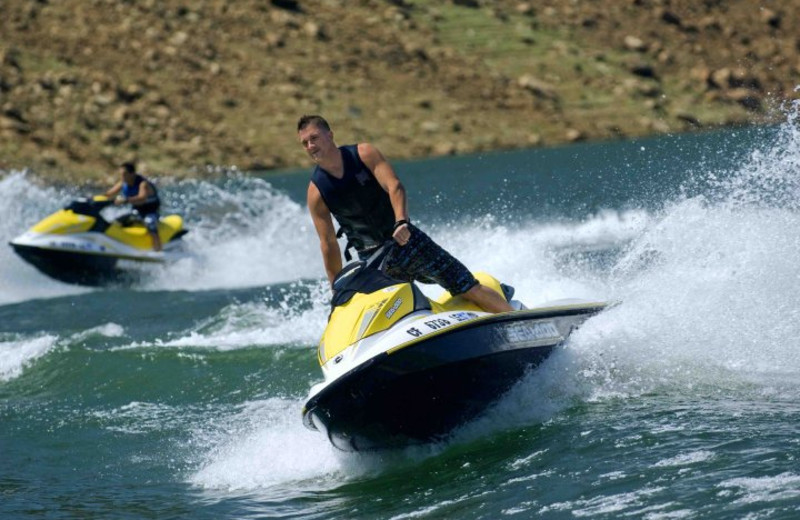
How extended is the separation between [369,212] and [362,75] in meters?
49.9

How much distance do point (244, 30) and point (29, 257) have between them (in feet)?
140

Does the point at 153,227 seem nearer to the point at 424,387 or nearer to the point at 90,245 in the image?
the point at 90,245

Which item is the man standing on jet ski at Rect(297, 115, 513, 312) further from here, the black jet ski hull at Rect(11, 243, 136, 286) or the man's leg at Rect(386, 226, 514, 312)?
the black jet ski hull at Rect(11, 243, 136, 286)

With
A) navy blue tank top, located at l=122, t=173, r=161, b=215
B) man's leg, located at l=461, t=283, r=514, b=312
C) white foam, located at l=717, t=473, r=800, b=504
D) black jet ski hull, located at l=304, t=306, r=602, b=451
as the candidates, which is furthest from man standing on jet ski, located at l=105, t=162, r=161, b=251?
white foam, located at l=717, t=473, r=800, b=504

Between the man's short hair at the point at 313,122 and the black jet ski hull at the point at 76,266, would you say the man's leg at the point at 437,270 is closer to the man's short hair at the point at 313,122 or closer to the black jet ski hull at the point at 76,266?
the man's short hair at the point at 313,122

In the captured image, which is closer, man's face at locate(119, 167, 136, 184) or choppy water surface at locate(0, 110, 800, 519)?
choppy water surface at locate(0, 110, 800, 519)

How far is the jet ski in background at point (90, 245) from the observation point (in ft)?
63.1

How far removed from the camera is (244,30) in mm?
60781

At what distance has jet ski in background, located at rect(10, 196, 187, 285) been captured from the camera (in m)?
19.2

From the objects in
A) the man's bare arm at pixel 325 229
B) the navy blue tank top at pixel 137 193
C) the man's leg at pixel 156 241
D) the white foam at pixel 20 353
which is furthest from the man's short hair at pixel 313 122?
the man's leg at pixel 156 241

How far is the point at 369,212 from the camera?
8445 millimetres

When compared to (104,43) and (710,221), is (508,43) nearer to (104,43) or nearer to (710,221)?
(104,43)

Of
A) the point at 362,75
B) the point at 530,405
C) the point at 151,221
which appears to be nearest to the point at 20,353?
the point at 151,221

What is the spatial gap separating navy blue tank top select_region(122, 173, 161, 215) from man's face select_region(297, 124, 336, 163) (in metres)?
11.5
